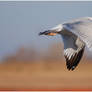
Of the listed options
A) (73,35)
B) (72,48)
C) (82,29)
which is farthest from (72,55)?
(82,29)

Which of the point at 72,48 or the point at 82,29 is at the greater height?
the point at 82,29

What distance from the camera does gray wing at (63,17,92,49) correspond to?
101 inches

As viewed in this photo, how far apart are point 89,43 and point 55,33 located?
529 mm

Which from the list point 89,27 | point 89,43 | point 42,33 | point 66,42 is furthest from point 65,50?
point 89,43

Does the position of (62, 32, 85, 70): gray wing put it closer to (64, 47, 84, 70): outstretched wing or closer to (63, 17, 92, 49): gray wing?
(64, 47, 84, 70): outstretched wing

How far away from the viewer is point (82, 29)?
2.75 metres

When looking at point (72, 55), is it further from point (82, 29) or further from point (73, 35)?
point (82, 29)

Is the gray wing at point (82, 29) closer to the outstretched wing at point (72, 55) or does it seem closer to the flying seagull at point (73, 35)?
the flying seagull at point (73, 35)

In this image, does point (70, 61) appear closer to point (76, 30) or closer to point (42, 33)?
point (42, 33)

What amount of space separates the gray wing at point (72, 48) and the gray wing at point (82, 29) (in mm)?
184

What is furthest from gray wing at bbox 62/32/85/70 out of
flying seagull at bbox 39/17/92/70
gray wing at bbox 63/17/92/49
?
gray wing at bbox 63/17/92/49

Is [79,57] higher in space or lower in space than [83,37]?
lower

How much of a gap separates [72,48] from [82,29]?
490 millimetres

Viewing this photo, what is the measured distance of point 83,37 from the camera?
2635 millimetres
